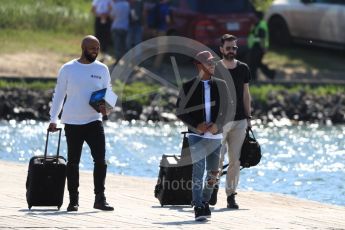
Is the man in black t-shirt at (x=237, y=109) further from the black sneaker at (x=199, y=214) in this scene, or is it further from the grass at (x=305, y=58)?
the grass at (x=305, y=58)

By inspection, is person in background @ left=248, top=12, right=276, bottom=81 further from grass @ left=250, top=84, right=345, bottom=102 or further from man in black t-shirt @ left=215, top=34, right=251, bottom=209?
man in black t-shirt @ left=215, top=34, right=251, bottom=209

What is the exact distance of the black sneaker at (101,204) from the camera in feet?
41.8

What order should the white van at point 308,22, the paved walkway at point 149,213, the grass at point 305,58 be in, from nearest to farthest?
1. the paved walkway at point 149,213
2. the white van at point 308,22
3. the grass at point 305,58

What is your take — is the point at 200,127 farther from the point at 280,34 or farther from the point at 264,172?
the point at 280,34

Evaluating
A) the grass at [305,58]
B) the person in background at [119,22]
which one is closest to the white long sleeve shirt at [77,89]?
the person in background at [119,22]

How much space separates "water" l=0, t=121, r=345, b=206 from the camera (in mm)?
17594

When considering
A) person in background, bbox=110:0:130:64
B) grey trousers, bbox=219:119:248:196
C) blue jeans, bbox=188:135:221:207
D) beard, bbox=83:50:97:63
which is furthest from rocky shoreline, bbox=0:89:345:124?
blue jeans, bbox=188:135:221:207

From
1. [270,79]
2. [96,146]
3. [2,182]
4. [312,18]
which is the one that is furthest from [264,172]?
[312,18]

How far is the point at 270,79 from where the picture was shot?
29.6 meters

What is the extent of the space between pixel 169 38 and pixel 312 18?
3879 millimetres

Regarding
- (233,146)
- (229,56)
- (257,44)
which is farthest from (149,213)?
(257,44)

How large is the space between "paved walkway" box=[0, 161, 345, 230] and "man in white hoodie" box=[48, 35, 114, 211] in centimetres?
45

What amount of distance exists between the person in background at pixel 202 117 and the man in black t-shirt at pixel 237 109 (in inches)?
38.5

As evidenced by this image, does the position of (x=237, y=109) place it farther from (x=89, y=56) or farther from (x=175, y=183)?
(x=89, y=56)
